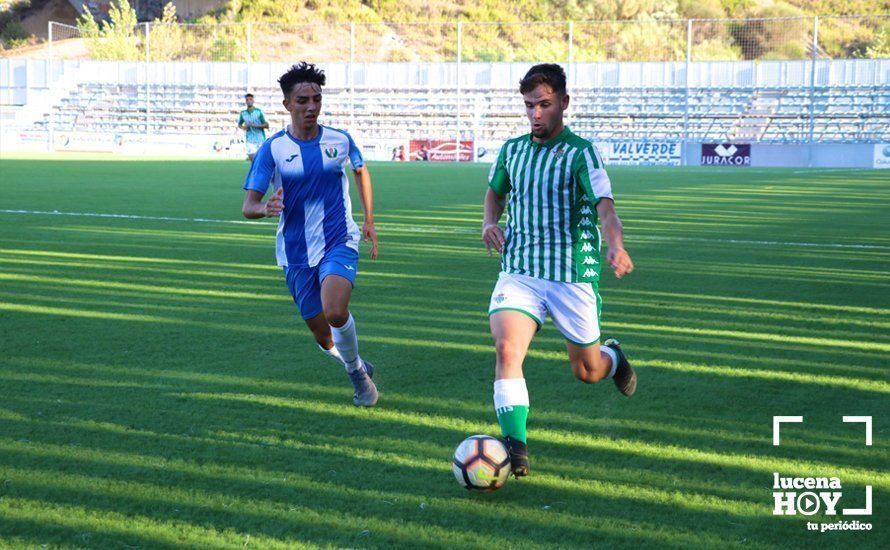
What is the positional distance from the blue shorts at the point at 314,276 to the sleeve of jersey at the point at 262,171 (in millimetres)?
480

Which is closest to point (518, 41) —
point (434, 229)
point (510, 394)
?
point (434, 229)

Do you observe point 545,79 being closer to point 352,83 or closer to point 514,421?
point 514,421

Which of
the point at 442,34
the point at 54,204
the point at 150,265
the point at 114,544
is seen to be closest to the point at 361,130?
the point at 442,34

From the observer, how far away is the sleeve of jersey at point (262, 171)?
20.2 feet

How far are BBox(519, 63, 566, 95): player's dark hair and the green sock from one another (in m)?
1.34

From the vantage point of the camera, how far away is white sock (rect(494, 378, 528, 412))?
4773mm

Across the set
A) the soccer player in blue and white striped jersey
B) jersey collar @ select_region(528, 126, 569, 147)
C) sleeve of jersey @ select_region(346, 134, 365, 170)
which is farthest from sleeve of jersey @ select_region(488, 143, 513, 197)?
sleeve of jersey @ select_region(346, 134, 365, 170)

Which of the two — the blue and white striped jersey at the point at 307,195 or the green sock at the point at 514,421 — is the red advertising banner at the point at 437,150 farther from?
the green sock at the point at 514,421

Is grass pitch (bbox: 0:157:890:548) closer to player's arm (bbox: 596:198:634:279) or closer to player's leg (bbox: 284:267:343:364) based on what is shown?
player's leg (bbox: 284:267:343:364)

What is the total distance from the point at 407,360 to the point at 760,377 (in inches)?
82.6

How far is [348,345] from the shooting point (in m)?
6.07

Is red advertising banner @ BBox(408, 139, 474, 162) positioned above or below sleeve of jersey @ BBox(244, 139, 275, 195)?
above

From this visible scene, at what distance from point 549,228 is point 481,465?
1237 millimetres

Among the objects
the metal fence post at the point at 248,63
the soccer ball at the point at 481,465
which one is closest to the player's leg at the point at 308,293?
the soccer ball at the point at 481,465
